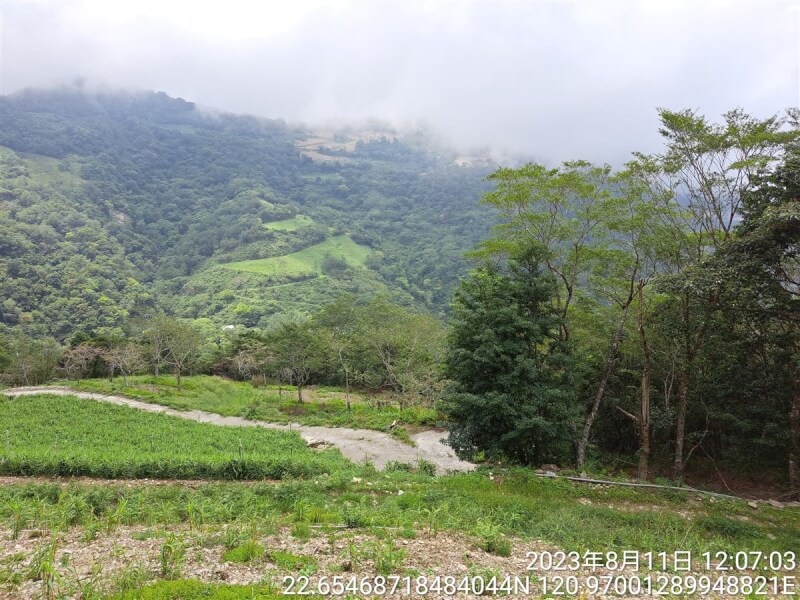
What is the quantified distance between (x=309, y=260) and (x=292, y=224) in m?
33.3

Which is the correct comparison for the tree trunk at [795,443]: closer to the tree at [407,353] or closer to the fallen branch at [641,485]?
the fallen branch at [641,485]

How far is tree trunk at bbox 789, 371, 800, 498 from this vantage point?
548 inches

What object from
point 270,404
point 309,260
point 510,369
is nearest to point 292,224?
point 309,260

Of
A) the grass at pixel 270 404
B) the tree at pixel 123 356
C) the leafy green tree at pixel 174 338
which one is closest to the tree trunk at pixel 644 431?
the grass at pixel 270 404

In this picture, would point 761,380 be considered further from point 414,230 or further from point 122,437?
point 414,230

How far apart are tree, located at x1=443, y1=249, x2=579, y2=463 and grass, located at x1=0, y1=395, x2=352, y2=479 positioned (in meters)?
5.34

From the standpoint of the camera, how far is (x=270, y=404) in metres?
37.4

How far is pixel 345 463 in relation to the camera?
17484 millimetres

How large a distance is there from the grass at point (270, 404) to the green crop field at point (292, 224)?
10860cm

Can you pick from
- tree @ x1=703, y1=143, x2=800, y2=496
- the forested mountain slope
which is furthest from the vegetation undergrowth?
the forested mountain slope

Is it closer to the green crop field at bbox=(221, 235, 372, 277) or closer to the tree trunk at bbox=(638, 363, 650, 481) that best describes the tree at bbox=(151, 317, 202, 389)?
the tree trunk at bbox=(638, 363, 650, 481)

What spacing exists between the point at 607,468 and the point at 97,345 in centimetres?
5565

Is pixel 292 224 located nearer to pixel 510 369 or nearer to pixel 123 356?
pixel 123 356

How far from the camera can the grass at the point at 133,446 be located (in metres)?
14.0
